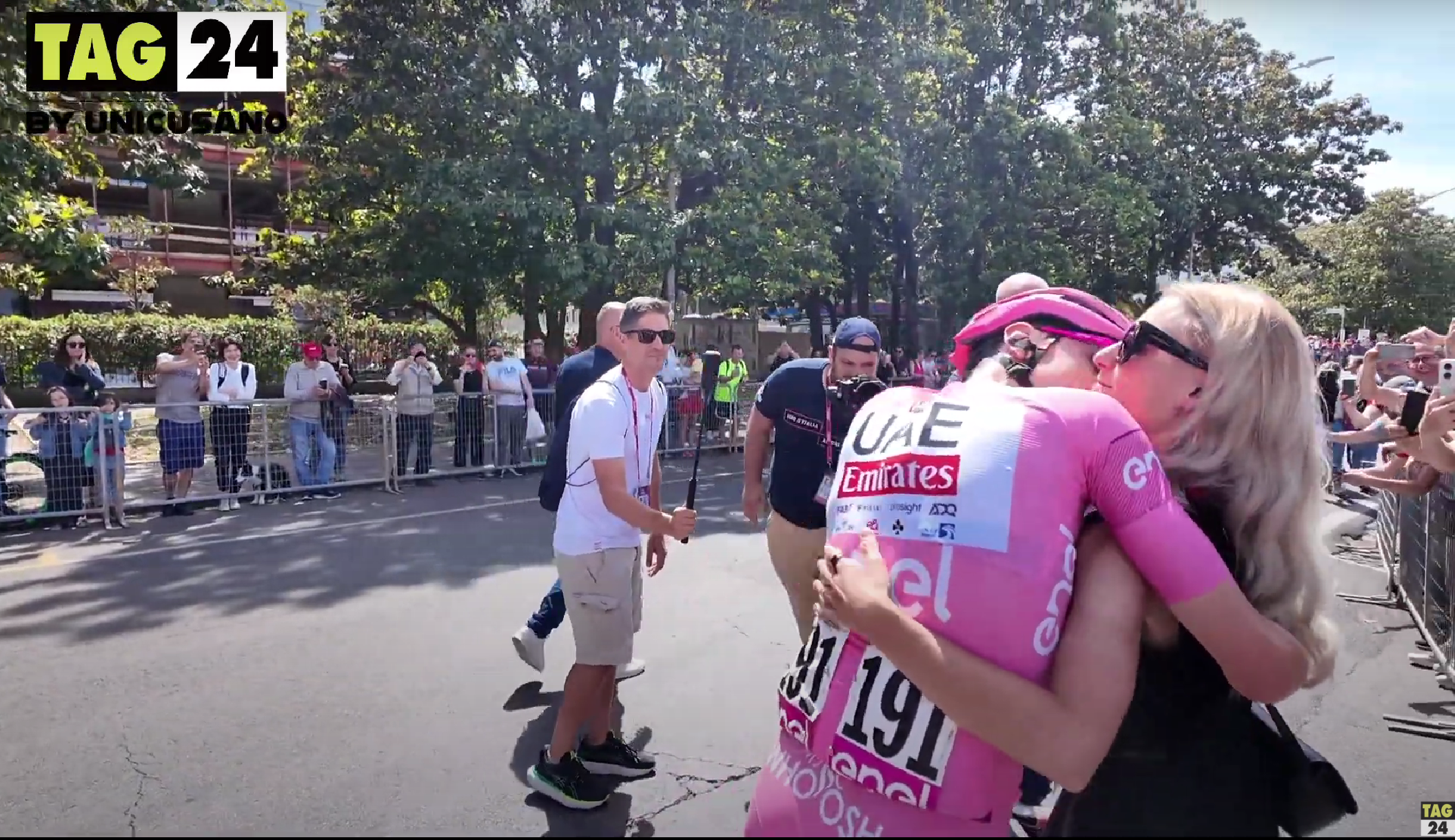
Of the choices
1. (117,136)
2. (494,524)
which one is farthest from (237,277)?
(494,524)

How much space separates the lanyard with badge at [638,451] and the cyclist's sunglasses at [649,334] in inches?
7.2

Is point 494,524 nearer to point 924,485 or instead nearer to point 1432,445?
point 1432,445

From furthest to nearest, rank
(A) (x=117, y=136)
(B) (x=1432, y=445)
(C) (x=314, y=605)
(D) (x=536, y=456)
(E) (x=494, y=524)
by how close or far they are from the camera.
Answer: (D) (x=536, y=456) < (A) (x=117, y=136) < (E) (x=494, y=524) < (C) (x=314, y=605) < (B) (x=1432, y=445)

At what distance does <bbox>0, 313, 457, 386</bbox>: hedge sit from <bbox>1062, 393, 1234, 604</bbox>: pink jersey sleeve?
79.8ft

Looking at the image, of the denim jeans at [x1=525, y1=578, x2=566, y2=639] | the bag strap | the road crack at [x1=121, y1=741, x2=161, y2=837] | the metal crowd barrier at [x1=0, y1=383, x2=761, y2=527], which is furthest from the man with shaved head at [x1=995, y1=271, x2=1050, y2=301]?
the metal crowd barrier at [x1=0, y1=383, x2=761, y2=527]

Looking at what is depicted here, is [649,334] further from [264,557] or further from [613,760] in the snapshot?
[264,557]

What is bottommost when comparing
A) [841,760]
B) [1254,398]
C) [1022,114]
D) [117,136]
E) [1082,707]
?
[841,760]

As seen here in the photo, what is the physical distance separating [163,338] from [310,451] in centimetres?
1566

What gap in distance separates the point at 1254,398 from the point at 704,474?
38.9 ft

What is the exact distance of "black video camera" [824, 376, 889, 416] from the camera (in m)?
3.66

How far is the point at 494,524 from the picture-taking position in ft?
30.0

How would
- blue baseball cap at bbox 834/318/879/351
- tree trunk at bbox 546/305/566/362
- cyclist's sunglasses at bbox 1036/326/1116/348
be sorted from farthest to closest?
tree trunk at bbox 546/305/566/362 → blue baseball cap at bbox 834/318/879/351 → cyclist's sunglasses at bbox 1036/326/1116/348

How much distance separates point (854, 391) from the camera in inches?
148

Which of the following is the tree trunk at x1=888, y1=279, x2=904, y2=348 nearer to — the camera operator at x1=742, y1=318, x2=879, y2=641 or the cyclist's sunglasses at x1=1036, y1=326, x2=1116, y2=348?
the camera operator at x1=742, y1=318, x2=879, y2=641
